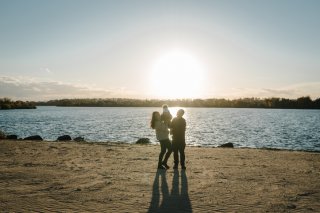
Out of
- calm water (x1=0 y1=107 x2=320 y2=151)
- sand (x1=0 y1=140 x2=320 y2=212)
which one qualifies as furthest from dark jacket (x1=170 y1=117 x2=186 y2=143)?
calm water (x1=0 y1=107 x2=320 y2=151)

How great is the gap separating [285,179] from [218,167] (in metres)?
3.18

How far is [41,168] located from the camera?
13945 mm

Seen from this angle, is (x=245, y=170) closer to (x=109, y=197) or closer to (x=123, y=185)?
(x=123, y=185)

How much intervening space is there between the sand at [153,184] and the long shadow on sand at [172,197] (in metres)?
0.02

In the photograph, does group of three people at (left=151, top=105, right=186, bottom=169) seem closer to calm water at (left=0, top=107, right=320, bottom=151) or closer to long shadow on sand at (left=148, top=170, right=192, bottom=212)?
long shadow on sand at (left=148, top=170, right=192, bottom=212)

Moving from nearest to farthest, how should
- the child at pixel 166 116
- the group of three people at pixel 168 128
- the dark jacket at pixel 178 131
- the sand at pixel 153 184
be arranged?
the sand at pixel 153 184
the child at pixel 166 116
the group of three people at pixel 168 128
the dark jacket at pixel 178 131

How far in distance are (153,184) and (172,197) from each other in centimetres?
176

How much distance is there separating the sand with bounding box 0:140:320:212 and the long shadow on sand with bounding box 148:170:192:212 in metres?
0.02

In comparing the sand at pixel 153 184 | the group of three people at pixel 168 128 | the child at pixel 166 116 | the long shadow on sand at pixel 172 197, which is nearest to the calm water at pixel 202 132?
the sand at pixel 153 184

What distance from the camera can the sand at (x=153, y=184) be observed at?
8734 millimetres

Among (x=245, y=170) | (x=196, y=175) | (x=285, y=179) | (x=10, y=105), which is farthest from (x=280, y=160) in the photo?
(x=10, y=105)

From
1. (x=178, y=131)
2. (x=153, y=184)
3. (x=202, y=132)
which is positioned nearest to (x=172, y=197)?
(x=153, y=184)

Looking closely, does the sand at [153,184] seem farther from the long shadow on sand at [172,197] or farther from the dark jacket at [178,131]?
the dark jacket at [178,131]

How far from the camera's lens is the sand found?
873 cm
